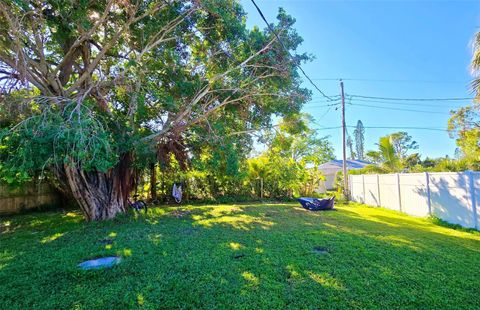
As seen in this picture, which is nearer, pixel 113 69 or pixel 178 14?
pixel 178 14

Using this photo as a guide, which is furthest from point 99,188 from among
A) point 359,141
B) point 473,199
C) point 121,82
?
point 359,141

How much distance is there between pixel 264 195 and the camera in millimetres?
13719

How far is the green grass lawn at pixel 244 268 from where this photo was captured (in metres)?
2.78

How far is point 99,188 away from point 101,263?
13.9ft

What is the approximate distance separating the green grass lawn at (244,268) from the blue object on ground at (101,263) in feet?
0.42

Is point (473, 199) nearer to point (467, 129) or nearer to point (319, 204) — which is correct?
point (319, 204)

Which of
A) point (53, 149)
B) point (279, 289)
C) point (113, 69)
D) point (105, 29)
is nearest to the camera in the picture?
point (279, 289)

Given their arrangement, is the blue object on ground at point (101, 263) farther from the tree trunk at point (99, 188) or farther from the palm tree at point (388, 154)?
the palm tree at point (388, 154)

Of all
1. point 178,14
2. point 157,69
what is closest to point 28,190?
point 157,69

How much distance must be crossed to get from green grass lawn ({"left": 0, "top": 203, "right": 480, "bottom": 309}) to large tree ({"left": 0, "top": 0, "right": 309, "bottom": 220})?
167 centimetres

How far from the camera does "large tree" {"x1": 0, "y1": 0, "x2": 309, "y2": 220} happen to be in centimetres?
502

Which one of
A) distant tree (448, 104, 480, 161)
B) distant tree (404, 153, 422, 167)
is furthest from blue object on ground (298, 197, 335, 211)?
distant tree (404, 153, 422, 167)

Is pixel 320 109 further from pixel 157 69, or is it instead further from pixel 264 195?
pixel 157 69

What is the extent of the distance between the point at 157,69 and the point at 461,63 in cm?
1467
